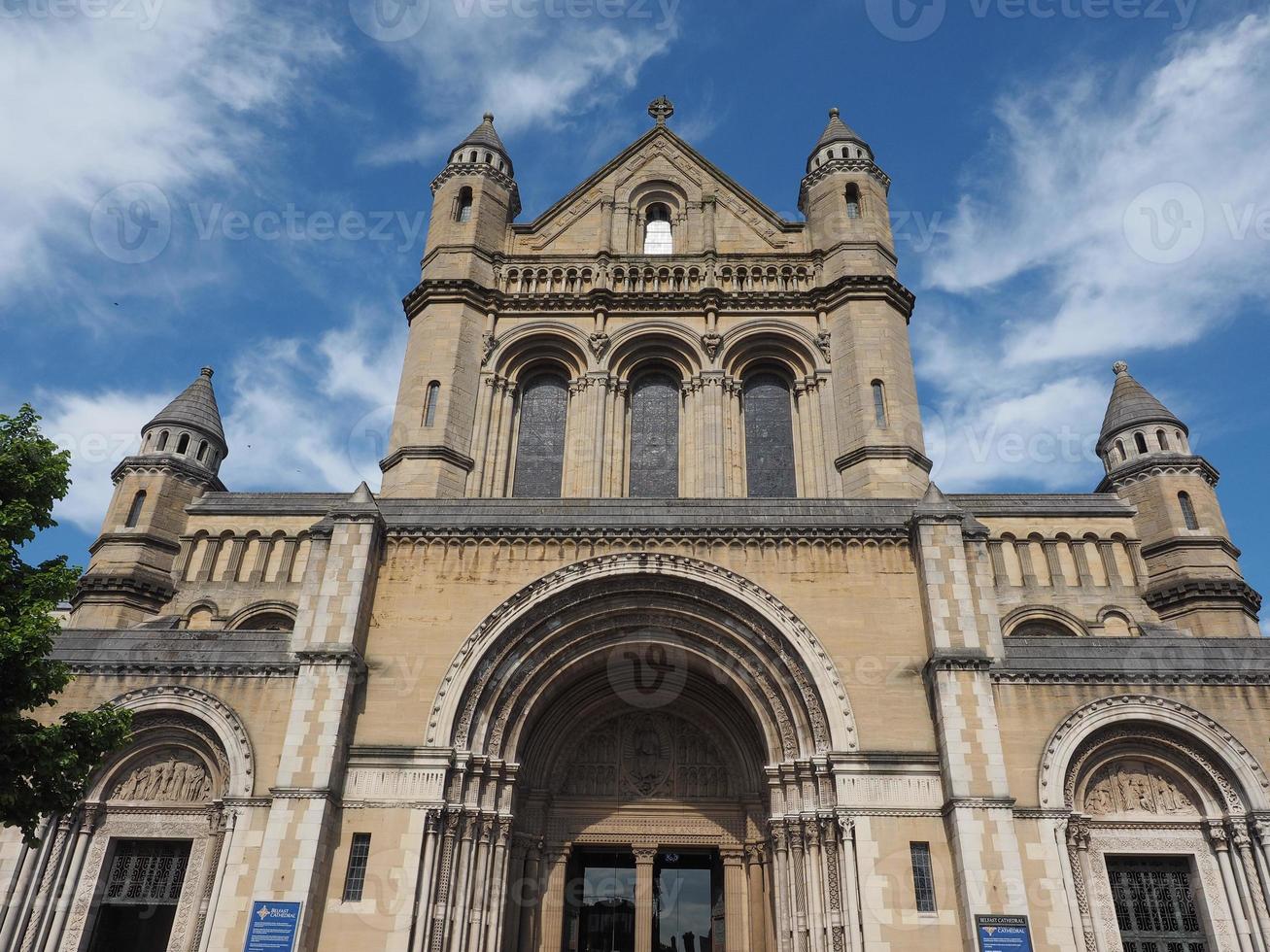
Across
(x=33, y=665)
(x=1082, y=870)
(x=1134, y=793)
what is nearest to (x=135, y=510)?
(x=33, y=665)

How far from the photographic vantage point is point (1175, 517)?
2420 cm

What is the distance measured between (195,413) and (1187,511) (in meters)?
29.2

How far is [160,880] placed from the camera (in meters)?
15.9

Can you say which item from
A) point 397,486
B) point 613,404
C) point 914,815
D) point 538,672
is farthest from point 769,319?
point 914,815

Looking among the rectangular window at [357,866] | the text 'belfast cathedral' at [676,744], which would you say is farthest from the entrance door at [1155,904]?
the rectangular window at [357,866]

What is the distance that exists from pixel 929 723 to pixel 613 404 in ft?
41.8

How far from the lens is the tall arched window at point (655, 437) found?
24.4m

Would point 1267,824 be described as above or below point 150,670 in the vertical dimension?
below

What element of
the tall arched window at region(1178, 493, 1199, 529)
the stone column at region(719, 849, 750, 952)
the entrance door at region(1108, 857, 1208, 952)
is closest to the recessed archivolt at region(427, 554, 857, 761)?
the stone column at region(719, 849, 750, 952)

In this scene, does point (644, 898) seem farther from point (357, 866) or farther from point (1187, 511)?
point (1187, 511)

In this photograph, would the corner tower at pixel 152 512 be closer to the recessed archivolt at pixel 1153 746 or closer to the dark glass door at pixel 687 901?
the dark glass door at pixel 687 901

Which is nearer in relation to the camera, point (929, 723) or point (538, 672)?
point (929, 723)

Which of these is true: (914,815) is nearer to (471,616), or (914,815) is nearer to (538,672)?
(538,672)

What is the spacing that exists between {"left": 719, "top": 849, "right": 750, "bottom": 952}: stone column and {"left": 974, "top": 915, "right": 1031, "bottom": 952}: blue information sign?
4864mm
